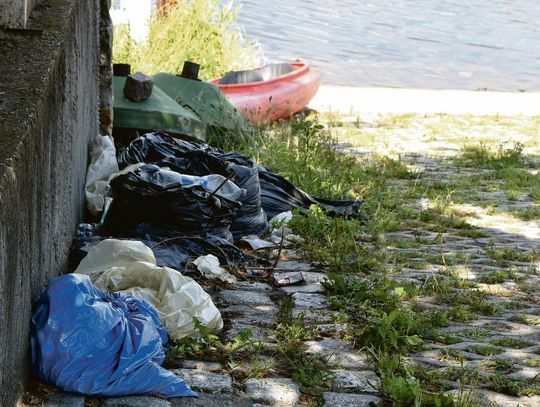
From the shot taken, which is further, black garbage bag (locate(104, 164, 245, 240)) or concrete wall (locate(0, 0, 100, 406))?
black garbage bag (locate(104, 164, 245, 240))

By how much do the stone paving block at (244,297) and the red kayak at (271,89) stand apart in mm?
6111

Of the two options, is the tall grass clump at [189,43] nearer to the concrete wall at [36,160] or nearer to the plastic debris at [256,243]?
the plastic debris at [256,243]

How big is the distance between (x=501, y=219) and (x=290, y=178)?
70.6 inches

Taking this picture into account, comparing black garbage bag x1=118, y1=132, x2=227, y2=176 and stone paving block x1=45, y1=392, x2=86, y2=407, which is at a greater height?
black garbage bag x1=118, y1=132, x2=227, y2=176

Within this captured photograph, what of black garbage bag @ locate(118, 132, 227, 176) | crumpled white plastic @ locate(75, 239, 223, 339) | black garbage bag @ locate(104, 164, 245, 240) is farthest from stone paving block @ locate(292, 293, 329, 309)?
black garbage bag @ locate(118, 132, 227, 176)

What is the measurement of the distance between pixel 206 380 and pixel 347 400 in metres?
0.61

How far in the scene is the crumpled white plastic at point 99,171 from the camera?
247 inches

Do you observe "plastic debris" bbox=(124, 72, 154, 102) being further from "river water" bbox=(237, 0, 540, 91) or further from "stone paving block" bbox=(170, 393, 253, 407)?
"river water" bbox=(237, 0, 540, 91)

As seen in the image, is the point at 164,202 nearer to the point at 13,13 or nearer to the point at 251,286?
the point at 251,286

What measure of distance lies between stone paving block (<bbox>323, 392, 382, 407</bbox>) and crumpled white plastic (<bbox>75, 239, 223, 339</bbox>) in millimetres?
816

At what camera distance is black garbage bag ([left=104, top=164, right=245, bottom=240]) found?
19.8 ft

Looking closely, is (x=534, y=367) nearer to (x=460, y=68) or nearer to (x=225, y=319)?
(x=225, y=319)

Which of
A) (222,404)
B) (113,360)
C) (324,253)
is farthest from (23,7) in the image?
(324,253)

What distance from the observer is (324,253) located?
6457 millimetres
